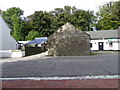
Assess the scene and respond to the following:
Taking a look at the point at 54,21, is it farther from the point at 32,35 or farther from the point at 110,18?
the point at 110,18

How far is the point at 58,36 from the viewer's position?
24.7 metres

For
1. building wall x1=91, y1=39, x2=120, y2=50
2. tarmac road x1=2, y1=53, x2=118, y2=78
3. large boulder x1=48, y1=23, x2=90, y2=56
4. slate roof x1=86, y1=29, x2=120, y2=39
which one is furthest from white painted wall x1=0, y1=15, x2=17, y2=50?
slate roof x1=86, y1=29, x2=120, y2=39

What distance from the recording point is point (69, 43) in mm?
24422

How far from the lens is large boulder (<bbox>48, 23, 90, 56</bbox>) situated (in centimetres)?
2417

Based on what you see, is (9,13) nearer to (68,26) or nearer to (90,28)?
(90,28)

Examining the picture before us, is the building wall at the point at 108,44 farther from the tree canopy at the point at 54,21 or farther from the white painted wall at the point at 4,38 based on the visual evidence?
the white painted wall at the point at 4,38

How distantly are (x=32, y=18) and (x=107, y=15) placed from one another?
78.9ft

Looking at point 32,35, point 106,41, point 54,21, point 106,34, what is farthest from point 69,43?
point 54,21

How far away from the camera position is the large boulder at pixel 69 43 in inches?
952

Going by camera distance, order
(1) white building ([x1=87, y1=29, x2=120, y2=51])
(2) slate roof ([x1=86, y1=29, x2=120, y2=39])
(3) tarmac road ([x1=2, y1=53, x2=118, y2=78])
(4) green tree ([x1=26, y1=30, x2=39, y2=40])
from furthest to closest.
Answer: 1. (4) green tree ([x1=26, y1=30, x2=39, y2=40])
2. (2) slate roof ([x1=86, y1=29, x2=120, y2=39])
3. (1) white building ([x1=87, y1=29, x2=120, y2=51])
4. (3) tarmac road ([x1=2, y1=53, x2=118, y2=78])

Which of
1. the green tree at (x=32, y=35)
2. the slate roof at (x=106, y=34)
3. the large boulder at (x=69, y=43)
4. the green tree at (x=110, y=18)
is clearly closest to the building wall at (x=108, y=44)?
the slate roof at (x=106, y=34)

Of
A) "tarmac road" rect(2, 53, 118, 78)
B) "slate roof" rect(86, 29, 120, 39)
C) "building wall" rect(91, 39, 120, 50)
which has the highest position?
"slate roof" rect(86, 29, 120, 39)

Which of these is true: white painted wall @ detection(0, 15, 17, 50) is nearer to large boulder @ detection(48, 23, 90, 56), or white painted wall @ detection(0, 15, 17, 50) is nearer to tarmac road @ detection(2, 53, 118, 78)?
large boulder @ detection(48, 23, 90, 56)

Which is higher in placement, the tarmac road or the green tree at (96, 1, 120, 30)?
the green tree at (96, 1, 120, 30)
